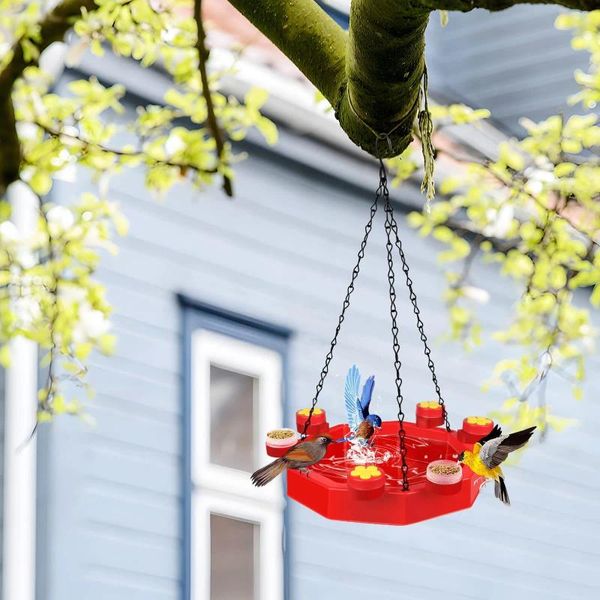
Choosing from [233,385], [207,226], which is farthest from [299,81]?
[233,385]

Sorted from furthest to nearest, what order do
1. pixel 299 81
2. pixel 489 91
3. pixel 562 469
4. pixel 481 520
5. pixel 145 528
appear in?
pixel 489 91
pixel 562 469
pixel 481 520
pixel 299 81
pixel 145 528

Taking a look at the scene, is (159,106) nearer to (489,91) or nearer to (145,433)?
(145,433)

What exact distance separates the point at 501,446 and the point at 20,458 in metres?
2.15

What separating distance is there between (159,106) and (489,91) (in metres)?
2.78

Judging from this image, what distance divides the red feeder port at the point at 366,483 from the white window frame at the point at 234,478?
216 centimetres

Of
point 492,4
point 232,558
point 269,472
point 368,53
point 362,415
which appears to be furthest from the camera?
point 232,558

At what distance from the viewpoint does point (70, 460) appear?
4750mm

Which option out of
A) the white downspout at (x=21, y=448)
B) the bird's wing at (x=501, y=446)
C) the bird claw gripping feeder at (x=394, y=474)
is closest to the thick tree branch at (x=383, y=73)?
the bird claw gripping feeder at (x=394, y=474)

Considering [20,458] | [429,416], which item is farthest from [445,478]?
[20,458]

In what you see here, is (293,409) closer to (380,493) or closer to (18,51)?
(18,51)

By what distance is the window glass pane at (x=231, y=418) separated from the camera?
531 cm

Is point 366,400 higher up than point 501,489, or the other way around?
point 366,400

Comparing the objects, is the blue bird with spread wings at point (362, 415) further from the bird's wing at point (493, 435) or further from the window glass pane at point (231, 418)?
the window glass pane at point (231, 418)

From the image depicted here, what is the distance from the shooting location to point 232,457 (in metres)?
5.34
